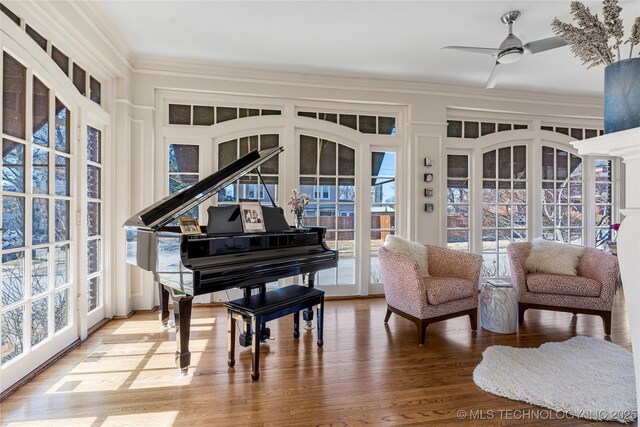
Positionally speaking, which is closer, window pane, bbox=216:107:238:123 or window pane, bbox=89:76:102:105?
window pane, bbox=89:76:102:105

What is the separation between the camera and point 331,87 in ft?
14.2

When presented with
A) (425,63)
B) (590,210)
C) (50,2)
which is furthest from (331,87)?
(590,210)

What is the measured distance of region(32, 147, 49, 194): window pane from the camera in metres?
2.45

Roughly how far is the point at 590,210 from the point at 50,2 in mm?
6877

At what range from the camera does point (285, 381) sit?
7.70ft

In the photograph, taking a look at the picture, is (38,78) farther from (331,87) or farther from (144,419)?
(331,87)

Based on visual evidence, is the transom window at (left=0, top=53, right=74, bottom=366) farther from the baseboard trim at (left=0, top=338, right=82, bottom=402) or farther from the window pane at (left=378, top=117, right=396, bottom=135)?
the window pane at (left=378, top=117, right=396, bottom=135)

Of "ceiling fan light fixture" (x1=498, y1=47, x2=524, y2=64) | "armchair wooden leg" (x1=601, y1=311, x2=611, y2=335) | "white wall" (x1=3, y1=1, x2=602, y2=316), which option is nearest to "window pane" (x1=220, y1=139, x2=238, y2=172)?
"white wall" (x1=3, y1=1, x2=602, y2=316)

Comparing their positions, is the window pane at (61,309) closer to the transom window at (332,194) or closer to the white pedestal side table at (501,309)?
the transom window at (332,194)

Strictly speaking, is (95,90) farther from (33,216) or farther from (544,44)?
(544,44)

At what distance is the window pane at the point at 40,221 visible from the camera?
2.44 meters

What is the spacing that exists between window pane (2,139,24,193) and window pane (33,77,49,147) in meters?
0.21

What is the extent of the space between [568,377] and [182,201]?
10.0 feet

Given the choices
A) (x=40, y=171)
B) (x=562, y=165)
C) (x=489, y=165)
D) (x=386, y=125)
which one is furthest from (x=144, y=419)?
(x=562, y=165)
